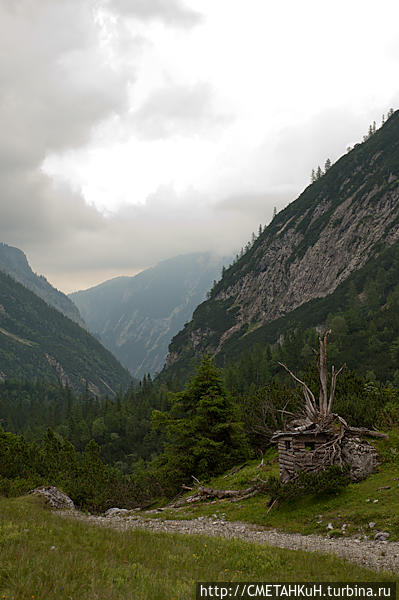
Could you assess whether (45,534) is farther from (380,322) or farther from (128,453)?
(128,453)

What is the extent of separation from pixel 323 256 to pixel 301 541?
513 ft

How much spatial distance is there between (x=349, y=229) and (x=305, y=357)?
83.0 meters

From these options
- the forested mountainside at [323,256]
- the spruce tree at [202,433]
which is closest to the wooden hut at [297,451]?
the spruce tree at [202,433]

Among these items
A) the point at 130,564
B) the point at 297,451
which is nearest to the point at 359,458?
the point at 297,451

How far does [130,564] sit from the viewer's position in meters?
8.97

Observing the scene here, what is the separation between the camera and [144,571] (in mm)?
8383

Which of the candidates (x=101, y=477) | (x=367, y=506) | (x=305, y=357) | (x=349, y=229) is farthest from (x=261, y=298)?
(x=367, y=506)

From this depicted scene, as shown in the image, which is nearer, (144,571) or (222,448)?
(144,571)

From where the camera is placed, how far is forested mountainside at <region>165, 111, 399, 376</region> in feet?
431

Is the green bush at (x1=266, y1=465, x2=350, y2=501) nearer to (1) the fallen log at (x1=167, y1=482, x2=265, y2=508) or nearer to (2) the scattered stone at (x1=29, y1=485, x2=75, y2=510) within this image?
(1) the fallen log at (x1=167, y1=482, x2=265, y2=508)

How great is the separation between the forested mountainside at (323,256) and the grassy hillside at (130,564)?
106630mm

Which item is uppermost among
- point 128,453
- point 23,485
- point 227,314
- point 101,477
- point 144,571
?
point 227,314

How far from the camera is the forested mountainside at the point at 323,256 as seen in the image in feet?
431

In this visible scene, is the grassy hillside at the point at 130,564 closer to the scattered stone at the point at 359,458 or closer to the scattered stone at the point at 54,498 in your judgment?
Result: the scattered stone at the point at 359,458
